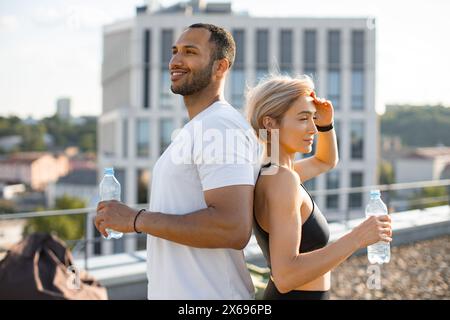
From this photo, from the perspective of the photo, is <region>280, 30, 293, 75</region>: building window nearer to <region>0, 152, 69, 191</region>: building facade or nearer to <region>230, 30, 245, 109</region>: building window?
<region>230, 30, 245, 109</region>: building window

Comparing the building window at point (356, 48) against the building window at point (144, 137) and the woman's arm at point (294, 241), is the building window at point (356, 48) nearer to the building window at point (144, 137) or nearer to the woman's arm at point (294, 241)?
the building window at point (144, 137)

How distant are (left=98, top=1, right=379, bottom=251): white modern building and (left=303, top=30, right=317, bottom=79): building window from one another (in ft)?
0.29

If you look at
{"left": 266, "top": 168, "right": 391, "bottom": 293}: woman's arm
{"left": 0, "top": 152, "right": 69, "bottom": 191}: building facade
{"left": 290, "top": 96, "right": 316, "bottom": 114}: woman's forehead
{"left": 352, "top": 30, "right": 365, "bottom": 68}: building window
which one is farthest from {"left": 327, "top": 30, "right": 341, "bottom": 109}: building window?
{"left": 0, "top": 152, "right": 69, "bottom": 191}: building facade

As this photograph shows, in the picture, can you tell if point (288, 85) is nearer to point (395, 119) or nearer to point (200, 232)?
point (200, 232)

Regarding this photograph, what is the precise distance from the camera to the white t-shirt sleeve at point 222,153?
208cm

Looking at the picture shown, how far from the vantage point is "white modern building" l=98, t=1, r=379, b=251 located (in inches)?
1971

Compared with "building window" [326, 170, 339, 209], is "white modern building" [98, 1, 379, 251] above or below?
above

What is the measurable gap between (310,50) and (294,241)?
2021 inches

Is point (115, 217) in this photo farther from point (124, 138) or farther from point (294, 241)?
point (124, 138)

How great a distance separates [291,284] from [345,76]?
166 feet

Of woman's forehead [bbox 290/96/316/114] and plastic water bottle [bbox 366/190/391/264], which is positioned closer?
woman's forehead [bbox 290/96/316/114]

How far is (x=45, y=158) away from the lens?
450ft

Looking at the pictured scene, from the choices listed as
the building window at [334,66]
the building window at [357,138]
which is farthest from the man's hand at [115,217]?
the building window at [334,66]
